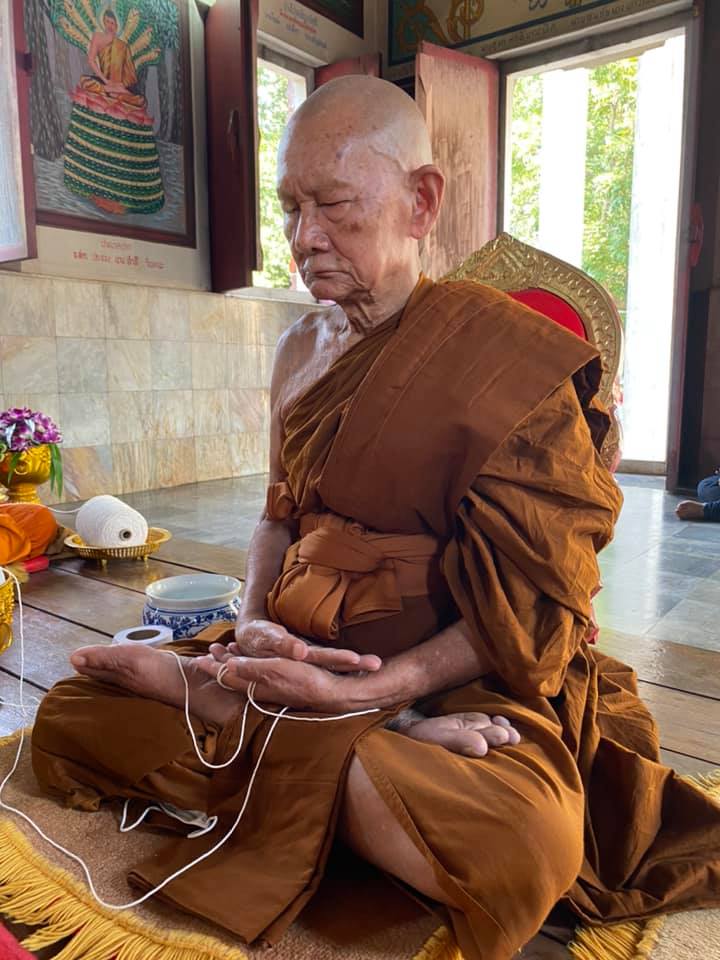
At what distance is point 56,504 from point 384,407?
397 cm

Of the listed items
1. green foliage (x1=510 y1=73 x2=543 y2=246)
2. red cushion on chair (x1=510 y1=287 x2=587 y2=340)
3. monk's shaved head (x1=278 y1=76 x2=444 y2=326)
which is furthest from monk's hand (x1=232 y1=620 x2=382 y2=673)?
green foliage (x1=510 y1=73 x2=543 y2=246)

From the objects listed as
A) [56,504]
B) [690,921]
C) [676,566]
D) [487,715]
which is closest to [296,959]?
[487,715]

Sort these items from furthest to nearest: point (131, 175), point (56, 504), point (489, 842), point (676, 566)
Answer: point (131, 175)
point (56, 504)
point (676, 566)
point (489, 842)

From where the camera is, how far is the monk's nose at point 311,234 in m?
1.21

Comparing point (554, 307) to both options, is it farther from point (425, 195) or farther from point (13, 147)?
point (13, 147)

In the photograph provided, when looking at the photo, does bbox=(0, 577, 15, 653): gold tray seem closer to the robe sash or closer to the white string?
the white string

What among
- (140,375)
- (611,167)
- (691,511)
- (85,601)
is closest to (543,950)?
(85,601)

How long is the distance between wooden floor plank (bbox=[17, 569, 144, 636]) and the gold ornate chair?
1502 mm

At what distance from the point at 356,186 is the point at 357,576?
625 mm

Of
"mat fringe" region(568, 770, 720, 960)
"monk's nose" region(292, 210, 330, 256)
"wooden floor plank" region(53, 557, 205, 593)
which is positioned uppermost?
"monk's nose" region(292, 210, 330, 256)

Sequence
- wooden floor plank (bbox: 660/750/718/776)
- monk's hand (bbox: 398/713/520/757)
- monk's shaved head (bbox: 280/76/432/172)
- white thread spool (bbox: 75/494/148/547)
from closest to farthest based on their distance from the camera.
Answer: monk's hand (bbox: 398/713/520/757) → monk's shaved head (bbox: 280/76/432/172) → wooden floor plank (bbox: 660/750/718/776) → white thread spool (bbox: 75/494/148/547)

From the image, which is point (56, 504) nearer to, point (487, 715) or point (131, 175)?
point (131, 175)

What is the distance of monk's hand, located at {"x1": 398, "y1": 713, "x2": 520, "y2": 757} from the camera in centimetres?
105

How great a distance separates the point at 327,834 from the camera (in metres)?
1.01
